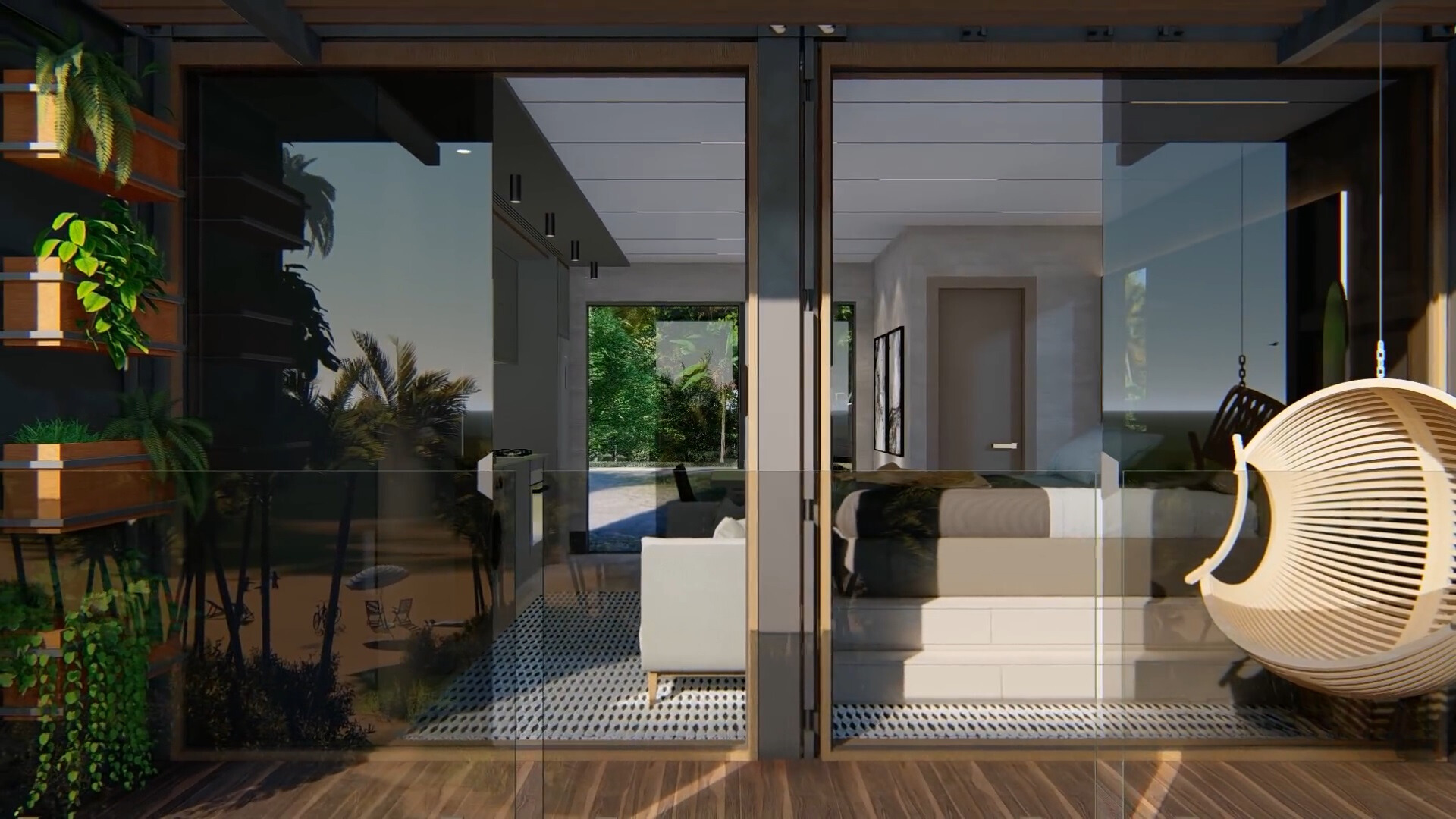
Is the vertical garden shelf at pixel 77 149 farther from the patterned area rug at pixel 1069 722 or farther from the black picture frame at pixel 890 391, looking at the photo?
the black picture frame at pixel 890 391

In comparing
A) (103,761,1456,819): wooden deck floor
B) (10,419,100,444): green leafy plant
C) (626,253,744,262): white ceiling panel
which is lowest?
(103,761,1456,819): wooden deck floor

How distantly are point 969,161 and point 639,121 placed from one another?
1813 millimetres

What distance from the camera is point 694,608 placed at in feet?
8.58

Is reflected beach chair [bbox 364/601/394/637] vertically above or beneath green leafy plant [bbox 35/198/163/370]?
beneath

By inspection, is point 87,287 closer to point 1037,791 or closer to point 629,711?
point 629,711

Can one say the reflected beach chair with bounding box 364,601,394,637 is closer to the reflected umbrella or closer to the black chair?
the reflected umbrella

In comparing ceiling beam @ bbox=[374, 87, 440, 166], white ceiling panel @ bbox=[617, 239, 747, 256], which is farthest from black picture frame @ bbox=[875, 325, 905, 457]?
ceiling beam @ bbox=[374, 87, 440, 166]

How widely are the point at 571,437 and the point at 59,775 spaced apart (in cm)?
534

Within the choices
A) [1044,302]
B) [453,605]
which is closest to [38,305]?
[453,605]

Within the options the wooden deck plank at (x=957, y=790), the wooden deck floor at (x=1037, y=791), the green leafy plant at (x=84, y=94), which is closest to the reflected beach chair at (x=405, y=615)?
the wooden deck floor at (x=1037, y=791)

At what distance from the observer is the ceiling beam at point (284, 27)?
2444mm

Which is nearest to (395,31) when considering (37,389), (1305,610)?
(37,389)

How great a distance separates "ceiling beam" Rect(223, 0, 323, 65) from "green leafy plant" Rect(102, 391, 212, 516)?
1.14 meters

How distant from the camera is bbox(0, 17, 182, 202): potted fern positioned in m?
2.29
